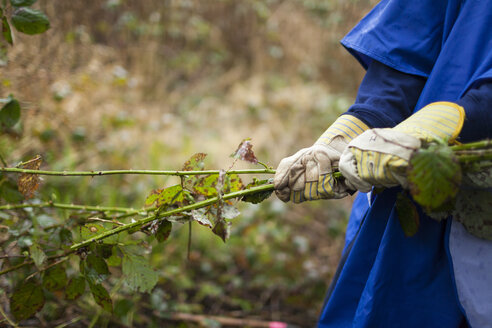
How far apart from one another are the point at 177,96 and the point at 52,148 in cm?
244

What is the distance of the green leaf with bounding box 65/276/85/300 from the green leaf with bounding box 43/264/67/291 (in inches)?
1.1

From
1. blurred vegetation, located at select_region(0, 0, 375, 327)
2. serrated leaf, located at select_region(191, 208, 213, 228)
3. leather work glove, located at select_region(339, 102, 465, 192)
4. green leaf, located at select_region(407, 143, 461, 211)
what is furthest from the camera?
blurred vegetation, located at select_region(0, 0, 375, 327)

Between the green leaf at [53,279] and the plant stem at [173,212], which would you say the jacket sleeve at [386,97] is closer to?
the plant stem at [173,212]

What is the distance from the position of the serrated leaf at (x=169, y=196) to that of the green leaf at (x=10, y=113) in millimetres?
602

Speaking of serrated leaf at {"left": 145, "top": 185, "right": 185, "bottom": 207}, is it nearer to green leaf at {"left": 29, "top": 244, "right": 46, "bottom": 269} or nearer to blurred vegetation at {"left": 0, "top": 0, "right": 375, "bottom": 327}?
green leaf at {"left": 29, "top": 244, "right": 46, "bottom": 269}

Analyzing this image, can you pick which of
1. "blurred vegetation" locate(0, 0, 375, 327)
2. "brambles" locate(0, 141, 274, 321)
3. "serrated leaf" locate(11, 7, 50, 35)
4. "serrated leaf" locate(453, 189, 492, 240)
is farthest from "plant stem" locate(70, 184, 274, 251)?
"serrated leaf" locate(11, 7, 50, 35)

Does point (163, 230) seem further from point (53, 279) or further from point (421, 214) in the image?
point (421, 214)

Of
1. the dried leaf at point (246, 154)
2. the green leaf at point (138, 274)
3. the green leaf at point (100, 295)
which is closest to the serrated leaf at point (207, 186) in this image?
the dried leaf at point (246, 154)

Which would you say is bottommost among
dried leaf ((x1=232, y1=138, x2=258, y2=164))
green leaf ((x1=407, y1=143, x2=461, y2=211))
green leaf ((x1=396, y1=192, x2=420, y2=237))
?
green leaf ((x1=396, y1=192, x2=420, y2=237))

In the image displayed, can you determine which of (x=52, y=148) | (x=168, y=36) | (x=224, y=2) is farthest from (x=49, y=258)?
(x=224, y=2)

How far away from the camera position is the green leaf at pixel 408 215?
0.86 meters

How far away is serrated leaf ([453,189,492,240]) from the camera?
860 mm

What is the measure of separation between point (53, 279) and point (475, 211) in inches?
50.4

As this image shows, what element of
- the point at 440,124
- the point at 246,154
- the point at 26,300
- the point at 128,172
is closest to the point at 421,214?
the point at 440,124
